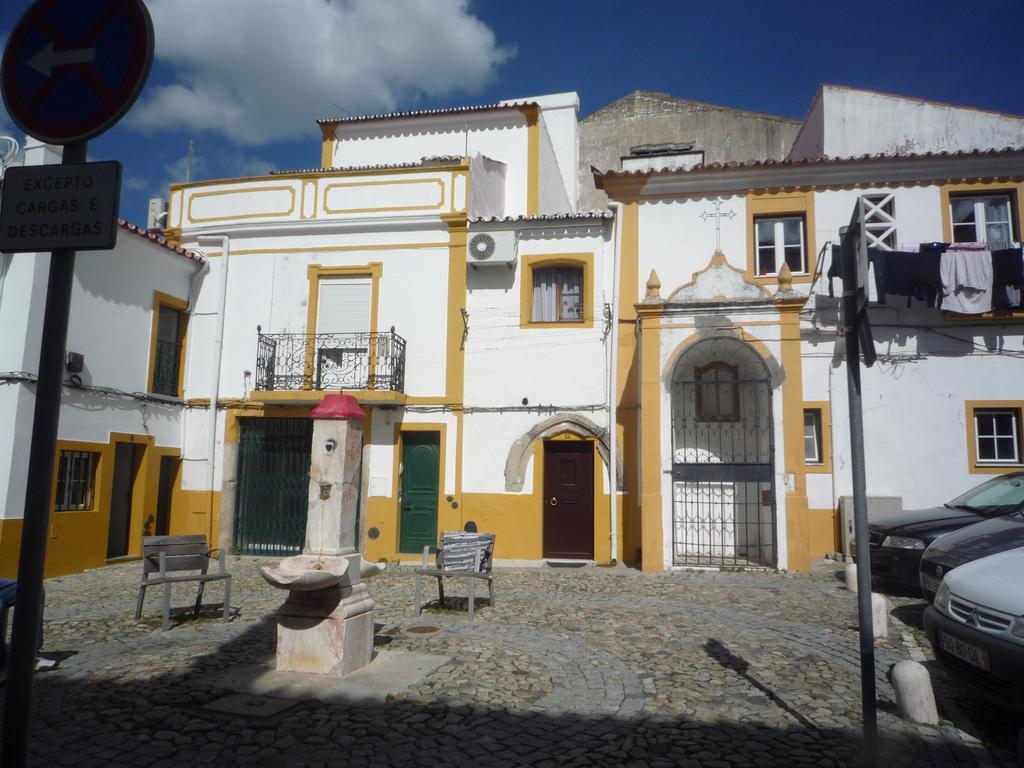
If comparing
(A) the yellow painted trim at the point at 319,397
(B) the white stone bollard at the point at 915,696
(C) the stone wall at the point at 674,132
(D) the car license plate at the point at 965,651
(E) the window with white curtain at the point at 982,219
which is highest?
(C) the stone wall at the point at 674,132

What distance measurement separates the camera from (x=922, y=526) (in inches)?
358

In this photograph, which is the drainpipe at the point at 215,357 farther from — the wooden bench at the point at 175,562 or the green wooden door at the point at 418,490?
the wooden bench at the point at 175,562

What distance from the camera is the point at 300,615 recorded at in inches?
230

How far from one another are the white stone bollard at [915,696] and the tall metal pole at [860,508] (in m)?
0.97

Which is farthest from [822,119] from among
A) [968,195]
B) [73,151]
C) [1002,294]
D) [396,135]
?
[73,151]

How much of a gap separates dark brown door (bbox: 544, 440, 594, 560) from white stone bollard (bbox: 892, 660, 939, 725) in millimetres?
8870

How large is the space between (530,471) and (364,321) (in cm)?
455

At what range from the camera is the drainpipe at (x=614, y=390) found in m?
13.3

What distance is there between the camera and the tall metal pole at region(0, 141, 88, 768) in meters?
2.38

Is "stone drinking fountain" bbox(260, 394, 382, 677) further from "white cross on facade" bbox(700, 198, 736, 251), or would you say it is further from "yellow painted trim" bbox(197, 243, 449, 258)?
"white cross on facade" bbox(700, 198, 736, 251)

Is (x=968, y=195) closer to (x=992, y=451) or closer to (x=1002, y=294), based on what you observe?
(x=1002, y=294)

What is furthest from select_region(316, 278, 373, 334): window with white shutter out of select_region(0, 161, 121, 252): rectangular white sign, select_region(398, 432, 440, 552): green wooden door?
select_region(0, 161, 121, 252): rectangular white sign

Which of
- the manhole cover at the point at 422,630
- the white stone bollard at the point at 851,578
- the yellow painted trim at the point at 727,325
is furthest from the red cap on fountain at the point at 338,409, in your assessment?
the yellow painted trim at the point at 727,325

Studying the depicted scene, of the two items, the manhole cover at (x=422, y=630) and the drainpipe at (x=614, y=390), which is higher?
the drainpipe at (x=614, y=390)
